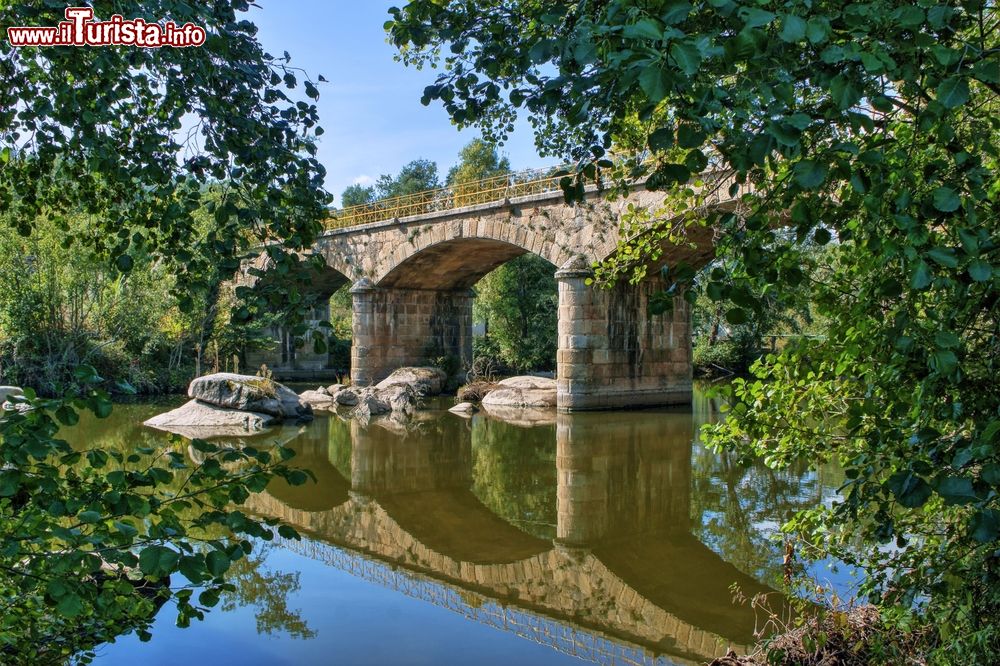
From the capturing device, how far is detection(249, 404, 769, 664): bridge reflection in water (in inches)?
187

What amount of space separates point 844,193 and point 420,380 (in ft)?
63.7

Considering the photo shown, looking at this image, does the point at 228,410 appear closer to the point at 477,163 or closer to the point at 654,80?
the point at 654,80

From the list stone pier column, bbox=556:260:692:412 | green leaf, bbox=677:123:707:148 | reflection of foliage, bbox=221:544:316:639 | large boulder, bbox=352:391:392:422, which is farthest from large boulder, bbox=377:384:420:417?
green leaf, bbox=677:123:707:148

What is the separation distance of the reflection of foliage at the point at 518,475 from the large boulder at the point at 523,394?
3655 millimetres

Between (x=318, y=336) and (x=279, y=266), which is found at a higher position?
(x=279, y=266)

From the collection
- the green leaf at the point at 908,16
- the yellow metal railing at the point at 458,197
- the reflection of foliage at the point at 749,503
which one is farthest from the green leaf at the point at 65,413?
the yellow metal railing at the point at 458,197

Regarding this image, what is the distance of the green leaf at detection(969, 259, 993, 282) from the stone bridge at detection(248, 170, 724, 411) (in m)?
11.0

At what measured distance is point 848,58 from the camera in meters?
1.34

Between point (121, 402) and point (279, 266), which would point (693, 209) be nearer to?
point (279, 266)

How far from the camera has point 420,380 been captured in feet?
69.2

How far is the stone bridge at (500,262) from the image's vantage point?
16.5 meters

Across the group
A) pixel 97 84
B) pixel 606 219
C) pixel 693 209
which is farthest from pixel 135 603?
pixel 606 219

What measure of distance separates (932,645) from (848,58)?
Result: 232 cm

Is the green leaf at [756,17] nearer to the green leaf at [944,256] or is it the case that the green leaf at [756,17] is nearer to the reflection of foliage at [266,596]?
the green leaf at [944,256]
